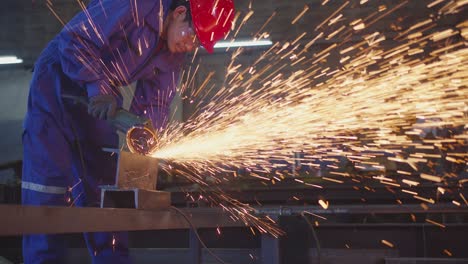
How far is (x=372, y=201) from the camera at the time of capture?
458 cm

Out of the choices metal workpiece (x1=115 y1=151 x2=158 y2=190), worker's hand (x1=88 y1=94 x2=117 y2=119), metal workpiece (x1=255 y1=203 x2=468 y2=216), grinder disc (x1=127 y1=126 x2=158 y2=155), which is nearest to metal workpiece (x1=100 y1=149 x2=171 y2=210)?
metal workpiece (x1=115 y1=151 x2=158 y2=190)

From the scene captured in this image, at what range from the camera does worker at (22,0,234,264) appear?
248 centimetres

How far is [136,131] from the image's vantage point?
2.36 metres

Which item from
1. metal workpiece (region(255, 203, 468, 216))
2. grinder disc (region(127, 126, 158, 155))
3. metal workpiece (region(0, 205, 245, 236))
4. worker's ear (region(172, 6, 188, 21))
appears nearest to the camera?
metal workpiece (region(0, 205, 245, 236))

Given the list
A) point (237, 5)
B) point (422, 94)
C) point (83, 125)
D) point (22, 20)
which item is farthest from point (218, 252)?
point (22, 20)

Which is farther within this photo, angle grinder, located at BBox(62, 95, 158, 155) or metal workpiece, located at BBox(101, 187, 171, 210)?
angle grinder, located at BBox(62, 95, 158, 155)

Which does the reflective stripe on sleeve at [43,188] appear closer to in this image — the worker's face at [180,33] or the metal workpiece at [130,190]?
the metal workpiece at [130,190]

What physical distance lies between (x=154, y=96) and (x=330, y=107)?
1426 mm

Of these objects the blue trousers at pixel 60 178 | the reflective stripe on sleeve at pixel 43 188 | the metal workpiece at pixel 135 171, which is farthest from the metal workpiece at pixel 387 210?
the reflective stripe on sleeve at pixel 43 188

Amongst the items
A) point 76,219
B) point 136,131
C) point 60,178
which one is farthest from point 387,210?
point 76,219

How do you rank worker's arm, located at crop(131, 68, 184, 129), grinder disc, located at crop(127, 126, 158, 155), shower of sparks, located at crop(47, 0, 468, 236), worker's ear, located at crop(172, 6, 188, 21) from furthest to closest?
1. shower of sparks, located at crop(47, 0, 468, 236)
2. worker's arm, located at crop(131, 68, 184, 129)
3. worker's ear, located at crop(172, 6, 188, 21)
4. grinder disc, located at crop(127, 126, 158, 155)

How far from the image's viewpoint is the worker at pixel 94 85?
2.48 metres

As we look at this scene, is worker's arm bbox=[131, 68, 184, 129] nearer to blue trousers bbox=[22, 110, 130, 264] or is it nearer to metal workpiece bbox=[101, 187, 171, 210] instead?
blue trousers bbox=[22, 110, 130, 264]

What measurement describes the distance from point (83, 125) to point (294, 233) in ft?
4.78
